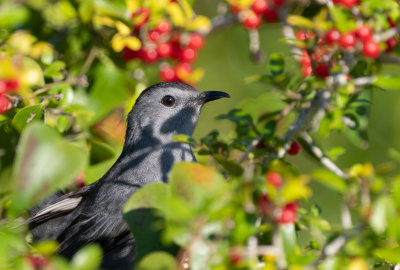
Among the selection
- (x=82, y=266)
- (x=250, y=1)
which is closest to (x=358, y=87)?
(x=250, y=1)

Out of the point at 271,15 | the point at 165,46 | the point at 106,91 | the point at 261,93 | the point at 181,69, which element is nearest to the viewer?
the point at 106,91

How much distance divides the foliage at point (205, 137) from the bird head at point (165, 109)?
0.11 m

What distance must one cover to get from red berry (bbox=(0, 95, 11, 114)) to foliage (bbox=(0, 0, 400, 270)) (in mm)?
10

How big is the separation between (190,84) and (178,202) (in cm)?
320

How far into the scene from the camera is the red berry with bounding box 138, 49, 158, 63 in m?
4.36

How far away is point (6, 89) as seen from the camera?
10.5ft

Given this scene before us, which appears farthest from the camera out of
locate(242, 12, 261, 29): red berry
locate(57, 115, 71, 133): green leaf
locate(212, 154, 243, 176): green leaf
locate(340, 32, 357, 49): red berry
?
locate(242, 12, 261, 29): red berry

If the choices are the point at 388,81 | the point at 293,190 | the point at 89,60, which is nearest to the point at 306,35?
the point at 388,81

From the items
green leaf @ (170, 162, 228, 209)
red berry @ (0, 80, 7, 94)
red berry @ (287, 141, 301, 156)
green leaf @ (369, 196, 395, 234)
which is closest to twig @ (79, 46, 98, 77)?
red berry @ (0, 80, 7, 94)

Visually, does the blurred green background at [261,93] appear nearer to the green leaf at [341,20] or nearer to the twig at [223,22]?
the twig at [223,22]

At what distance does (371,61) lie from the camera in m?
3.78

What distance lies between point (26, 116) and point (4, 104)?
190mm

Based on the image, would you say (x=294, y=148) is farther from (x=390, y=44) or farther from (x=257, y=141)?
(x=390, y=44)

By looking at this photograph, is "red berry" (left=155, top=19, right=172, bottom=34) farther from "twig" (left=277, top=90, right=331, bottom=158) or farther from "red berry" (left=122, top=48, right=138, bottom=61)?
"twig" (left=277, top=90, right=331, bottom=158)
